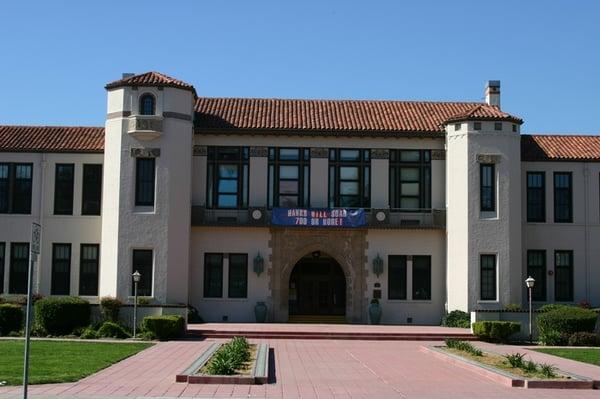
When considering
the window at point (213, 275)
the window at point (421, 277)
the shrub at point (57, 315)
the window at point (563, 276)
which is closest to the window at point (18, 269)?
the shrub at point (57, 315)

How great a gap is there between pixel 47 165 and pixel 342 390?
79.3ft

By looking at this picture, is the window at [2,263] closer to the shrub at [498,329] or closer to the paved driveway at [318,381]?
the paved driveway at [318,381]

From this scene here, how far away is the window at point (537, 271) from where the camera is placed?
3659 cm

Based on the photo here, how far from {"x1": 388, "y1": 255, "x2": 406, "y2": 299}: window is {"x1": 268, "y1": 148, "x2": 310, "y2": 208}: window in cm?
463

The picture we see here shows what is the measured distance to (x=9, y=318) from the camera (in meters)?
29.3

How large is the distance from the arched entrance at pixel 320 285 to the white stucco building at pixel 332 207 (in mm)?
552

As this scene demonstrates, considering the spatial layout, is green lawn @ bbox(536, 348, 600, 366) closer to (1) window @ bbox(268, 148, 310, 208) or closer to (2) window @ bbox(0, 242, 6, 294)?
(1) window @ bbox(268, 148, 310, 208)

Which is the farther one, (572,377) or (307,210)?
(307,210)

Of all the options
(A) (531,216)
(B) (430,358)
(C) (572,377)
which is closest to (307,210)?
(A) (531,216)

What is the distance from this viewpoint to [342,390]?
52.6ft

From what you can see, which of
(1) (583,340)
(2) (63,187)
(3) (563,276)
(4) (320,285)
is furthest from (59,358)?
(3) (563,276)

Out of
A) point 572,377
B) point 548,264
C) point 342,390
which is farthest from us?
point 548,264

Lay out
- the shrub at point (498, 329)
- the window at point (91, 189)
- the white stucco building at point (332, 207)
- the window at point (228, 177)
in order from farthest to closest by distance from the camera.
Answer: the window at point (228, 177)
the window at point (91, 189)
the white stucco building at point (332, 207)
the shrub at point (498, 329)

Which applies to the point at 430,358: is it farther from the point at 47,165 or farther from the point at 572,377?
the point at 47,165
